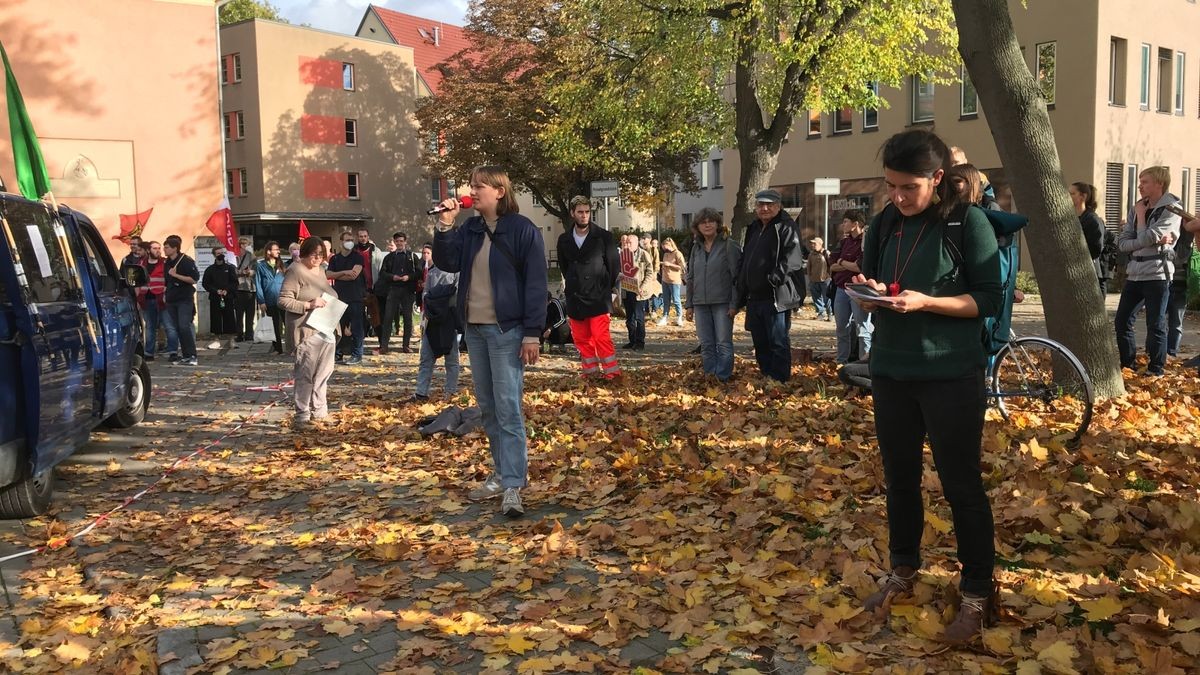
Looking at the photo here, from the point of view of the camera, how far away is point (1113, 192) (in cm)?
3038

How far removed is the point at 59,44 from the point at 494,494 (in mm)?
22349

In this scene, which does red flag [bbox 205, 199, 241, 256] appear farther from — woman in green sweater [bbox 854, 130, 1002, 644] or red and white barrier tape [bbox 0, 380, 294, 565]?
woman in green sweater [bbox 854, 130, 1002, 644]

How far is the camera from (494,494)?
256 inches

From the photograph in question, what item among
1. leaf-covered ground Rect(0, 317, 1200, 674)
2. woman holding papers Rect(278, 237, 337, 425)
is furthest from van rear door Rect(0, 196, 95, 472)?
woman holding papers Rect(278, 237, 337, 425)

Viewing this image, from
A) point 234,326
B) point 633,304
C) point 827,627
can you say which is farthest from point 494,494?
point 234,326

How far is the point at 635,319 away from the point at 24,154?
9.25m

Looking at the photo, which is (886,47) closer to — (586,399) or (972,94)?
(586,399)

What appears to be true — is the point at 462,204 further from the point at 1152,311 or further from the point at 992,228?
the point at 1152,311

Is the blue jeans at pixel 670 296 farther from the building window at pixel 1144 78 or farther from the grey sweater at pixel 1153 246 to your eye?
the building window at pixel 1144 78

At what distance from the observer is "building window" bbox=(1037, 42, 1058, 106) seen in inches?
1167

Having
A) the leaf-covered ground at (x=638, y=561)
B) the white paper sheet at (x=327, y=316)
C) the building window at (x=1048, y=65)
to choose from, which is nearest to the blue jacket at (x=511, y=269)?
the leaf-covered ground at (x=638, y=561)

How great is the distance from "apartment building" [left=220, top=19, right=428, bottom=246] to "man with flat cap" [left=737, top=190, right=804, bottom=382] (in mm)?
39952

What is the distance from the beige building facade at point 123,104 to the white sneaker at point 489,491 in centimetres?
1983

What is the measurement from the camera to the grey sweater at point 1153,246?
8914mm
